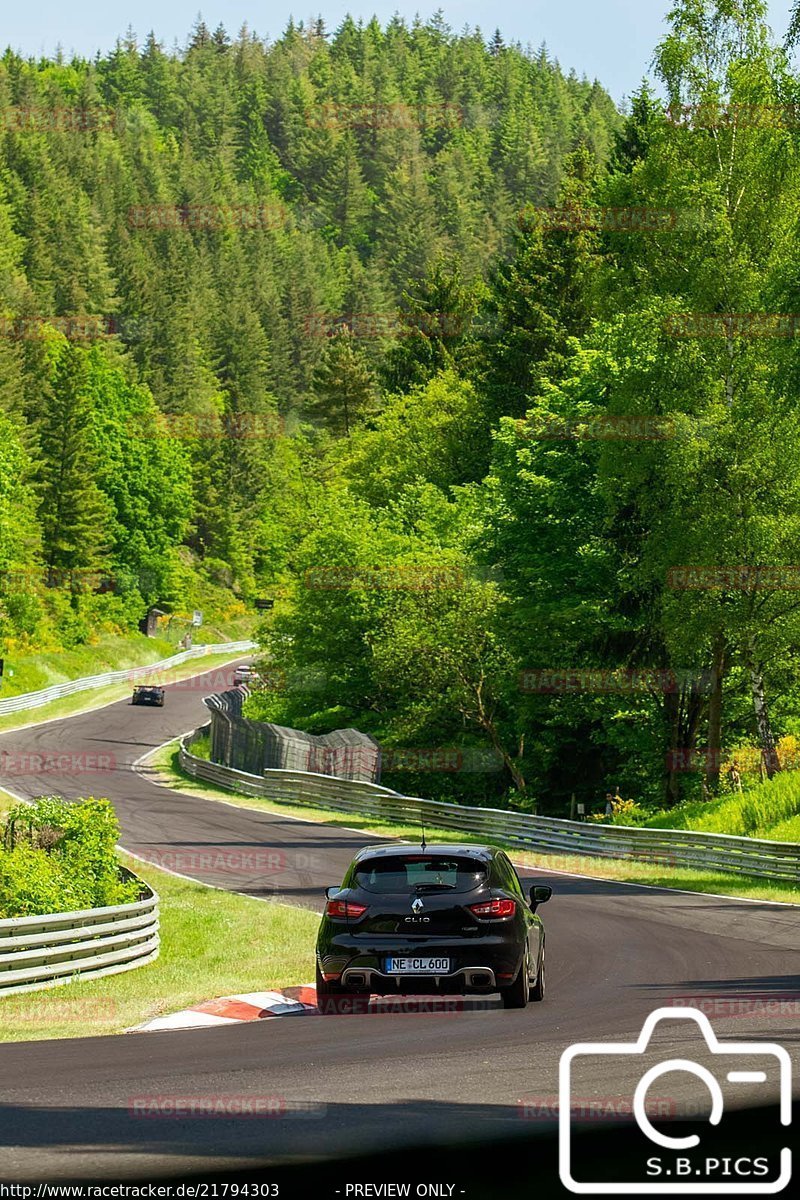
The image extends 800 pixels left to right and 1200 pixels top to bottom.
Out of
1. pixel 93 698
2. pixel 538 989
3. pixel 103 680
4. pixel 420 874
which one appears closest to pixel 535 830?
pixel 538 989

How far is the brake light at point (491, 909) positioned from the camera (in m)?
13.8

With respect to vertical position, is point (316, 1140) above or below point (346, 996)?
above

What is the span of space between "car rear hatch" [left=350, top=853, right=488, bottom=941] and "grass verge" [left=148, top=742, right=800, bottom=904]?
14441mm

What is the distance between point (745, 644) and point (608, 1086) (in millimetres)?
27050

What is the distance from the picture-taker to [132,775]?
5462 centimetres

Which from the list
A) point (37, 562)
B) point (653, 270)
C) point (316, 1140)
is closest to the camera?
point (316, 1140)

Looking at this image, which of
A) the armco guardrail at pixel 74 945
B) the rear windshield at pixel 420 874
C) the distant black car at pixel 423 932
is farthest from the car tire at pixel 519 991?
the armco guardrail at pixel 74 945

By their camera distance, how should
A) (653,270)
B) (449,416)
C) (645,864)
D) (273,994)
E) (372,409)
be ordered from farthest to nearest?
(372,409) < (449,416) < (653,270) < (645,864) < (273,994)

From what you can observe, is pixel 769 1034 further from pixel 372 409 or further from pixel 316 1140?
pixel 372 409

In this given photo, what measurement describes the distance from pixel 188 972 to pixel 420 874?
5714 mm

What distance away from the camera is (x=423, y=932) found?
13.6 metres

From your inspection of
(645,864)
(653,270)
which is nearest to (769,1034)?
(645,864)

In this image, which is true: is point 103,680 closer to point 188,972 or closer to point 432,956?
point 188,972

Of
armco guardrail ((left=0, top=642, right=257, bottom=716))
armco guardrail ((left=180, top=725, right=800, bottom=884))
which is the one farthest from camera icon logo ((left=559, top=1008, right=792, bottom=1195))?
armco guardrail ((left=0, top=642, right=257, bottom=716))
